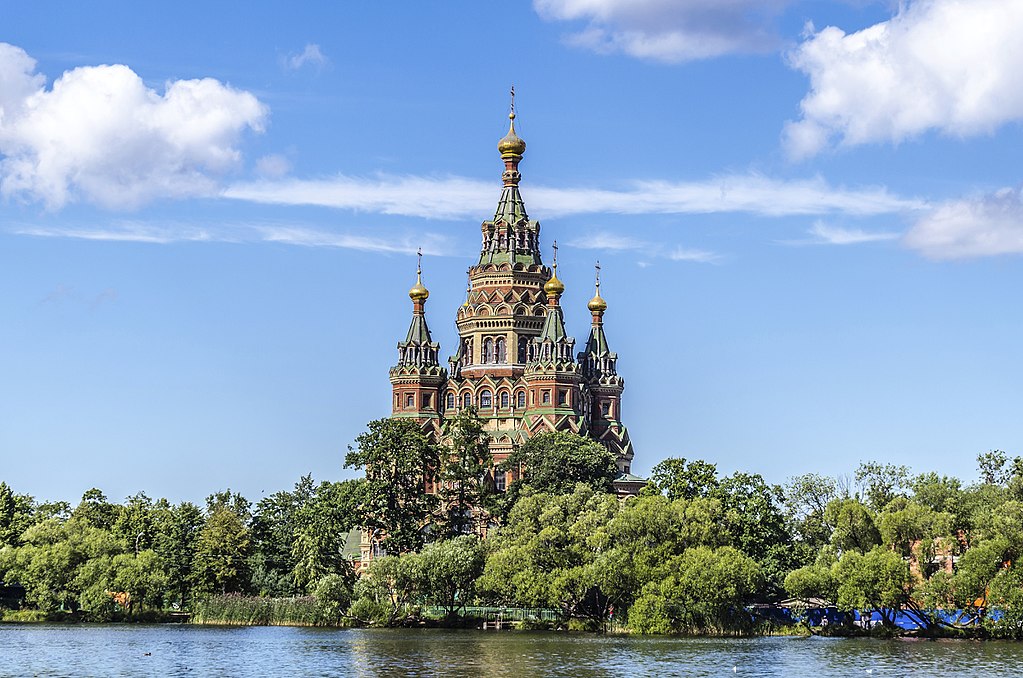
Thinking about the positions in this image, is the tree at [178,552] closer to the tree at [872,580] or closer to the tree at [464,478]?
the tree at [464,478]

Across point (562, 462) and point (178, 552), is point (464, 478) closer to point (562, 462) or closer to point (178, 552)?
point (562, 462)

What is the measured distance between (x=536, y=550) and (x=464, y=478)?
13.4 metres

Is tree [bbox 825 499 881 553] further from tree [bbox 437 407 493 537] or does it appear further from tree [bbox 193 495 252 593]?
tree [bbox 193 495 252 593]

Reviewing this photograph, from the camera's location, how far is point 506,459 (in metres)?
102

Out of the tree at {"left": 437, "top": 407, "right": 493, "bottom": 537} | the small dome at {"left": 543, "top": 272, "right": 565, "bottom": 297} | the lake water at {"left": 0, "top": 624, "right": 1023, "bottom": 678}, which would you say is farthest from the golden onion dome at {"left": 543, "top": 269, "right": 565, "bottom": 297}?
the lake water at {"left": 0, "top": 624, "right": 1023, "bottom": 678}

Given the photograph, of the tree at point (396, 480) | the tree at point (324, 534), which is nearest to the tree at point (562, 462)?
the tree at point (396, 480)

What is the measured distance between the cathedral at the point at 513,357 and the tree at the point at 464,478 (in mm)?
16211

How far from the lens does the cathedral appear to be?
4274 inches

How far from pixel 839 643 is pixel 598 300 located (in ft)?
162

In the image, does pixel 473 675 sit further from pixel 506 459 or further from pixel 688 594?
pixel 506 459

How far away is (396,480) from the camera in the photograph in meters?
88.2

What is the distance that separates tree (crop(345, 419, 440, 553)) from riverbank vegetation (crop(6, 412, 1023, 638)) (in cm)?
10

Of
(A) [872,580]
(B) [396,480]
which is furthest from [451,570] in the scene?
(A) [872,580]

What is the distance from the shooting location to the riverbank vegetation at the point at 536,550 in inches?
2714
